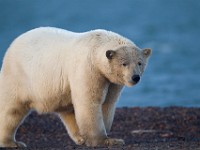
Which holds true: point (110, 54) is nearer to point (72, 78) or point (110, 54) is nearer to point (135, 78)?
point (135, 78)

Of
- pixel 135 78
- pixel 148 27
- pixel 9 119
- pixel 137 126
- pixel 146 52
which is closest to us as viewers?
pixel 135 78

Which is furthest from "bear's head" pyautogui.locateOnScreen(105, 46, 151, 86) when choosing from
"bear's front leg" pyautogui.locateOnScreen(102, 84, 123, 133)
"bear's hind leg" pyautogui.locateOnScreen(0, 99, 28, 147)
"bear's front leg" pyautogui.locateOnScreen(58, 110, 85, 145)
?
"bear's hind leg" pyautogui.locateOnScreen(0, 99, 28, 147)

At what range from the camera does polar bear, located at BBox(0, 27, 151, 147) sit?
10.6 meters

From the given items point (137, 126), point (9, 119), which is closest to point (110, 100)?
point (9, 119)

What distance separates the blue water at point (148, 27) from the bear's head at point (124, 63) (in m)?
20.0

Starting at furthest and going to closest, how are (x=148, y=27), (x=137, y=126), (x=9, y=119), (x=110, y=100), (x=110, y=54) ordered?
(x=148, y=27)
(x=137, y=126)
(x=9, y=119)
(x=110, y=100)
(x=110, y=54)

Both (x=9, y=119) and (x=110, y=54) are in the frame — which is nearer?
(x=110, y=54)

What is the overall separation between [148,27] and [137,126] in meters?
50.9

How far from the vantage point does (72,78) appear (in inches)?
427

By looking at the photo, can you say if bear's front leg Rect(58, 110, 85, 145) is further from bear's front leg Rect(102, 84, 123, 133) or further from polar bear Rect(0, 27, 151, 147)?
bear's front leg Rect(102, 84, 123, 133)

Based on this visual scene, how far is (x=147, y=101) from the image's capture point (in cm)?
3381

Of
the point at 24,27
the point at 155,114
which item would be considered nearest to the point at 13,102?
the point at 155,114

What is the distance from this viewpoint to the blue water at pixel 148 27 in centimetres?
3800

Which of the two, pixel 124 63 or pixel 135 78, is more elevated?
pixel 124 63
